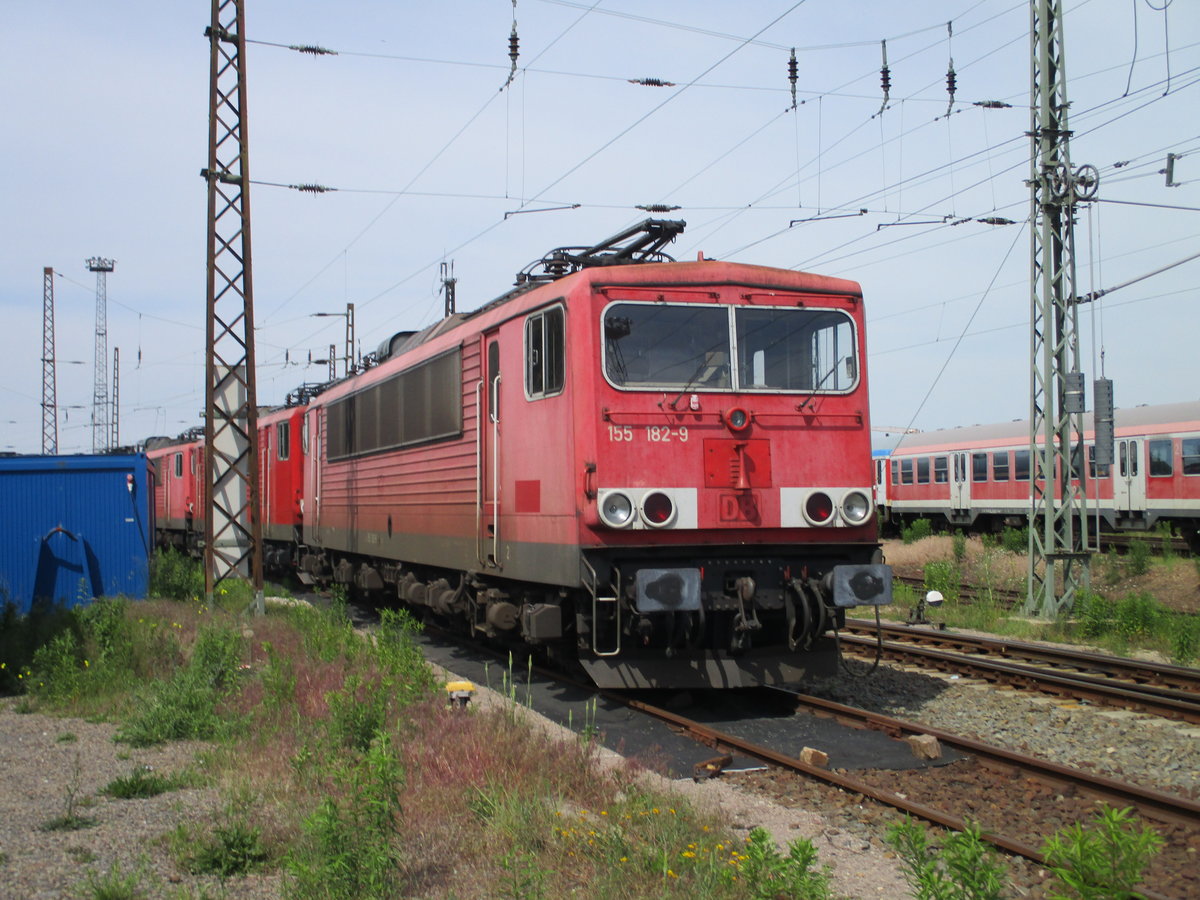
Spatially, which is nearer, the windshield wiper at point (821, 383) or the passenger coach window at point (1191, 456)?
the windshield wiper at point (821, 383)

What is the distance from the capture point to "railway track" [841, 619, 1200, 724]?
910 centimetres

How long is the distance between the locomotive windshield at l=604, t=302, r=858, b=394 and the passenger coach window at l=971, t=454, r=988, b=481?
→ 23.3 m

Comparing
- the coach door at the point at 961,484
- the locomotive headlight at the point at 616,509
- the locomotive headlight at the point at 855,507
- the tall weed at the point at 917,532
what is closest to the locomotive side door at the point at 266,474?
the locomotive headlight at the point at 616,509

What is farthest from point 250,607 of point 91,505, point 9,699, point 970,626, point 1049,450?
point 1049,450

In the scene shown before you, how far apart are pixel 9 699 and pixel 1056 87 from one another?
1395 cm

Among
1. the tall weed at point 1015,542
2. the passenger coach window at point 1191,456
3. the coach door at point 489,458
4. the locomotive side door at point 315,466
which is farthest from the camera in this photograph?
the passenger coach window at point 1191,456

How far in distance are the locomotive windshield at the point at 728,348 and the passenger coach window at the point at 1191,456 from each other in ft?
60.8

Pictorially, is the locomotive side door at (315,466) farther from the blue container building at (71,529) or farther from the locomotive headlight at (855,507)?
the locomotive headlight at (855,507)

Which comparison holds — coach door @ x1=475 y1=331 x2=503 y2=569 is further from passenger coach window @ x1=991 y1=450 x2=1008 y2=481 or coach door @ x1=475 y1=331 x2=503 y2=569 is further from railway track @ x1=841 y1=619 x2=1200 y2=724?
passenger coach window @ x1=991 y1=450 x2=1008 y2=481

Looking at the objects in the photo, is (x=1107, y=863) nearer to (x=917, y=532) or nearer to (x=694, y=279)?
(x=694, y=279)

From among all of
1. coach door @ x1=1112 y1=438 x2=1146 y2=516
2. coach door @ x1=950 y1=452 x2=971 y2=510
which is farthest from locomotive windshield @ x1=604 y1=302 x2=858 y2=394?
coach door @ x1=950 y1=452 x2=971 y2=510

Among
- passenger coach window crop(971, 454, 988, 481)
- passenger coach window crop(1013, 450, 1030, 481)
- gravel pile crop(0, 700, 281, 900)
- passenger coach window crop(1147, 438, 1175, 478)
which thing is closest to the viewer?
gravel pile crop(0, 700, 281, 900)

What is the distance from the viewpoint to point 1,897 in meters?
4.66

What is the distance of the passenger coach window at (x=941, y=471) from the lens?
3288 centimetres
